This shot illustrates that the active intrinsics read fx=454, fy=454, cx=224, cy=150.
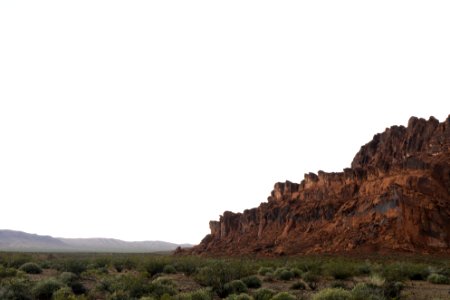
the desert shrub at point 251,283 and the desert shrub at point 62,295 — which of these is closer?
the desert shrub at point 62,295

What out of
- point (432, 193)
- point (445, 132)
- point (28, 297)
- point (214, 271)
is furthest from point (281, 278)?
point (445, 132)

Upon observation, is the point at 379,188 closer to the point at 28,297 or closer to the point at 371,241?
the point at 371,241

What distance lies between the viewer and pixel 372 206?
226 feet

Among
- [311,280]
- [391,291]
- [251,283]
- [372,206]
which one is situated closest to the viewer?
[391,291]

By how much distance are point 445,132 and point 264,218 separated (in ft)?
130

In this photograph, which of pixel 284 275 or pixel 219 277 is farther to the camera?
pixel 284 275

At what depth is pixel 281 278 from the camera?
28719 millimetres

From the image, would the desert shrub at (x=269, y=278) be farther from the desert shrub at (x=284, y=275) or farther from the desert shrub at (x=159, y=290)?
the desert shrub at (x=159, y=290)

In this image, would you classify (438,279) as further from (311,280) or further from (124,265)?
(124,265)

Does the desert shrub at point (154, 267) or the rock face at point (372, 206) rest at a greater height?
the rock face at point (372, 206)

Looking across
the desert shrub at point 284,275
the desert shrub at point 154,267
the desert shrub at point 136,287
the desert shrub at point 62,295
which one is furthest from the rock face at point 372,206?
the desert shrub at point 62,295

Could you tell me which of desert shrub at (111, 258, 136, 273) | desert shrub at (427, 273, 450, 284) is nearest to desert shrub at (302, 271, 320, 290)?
desert shrub at (427, 273, 450, 284)

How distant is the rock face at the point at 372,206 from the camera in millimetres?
61844

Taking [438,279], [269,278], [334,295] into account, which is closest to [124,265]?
[269,278]
